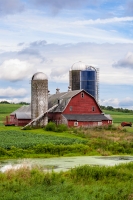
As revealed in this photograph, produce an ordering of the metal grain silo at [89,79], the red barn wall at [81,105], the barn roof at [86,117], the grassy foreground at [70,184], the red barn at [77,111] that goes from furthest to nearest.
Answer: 1. the metal grain silo at [89,79]
2. the red barn wall at [81,105]
3. the red barn at [77,111]
4. the barn roof at [86,117]
5. the grassy foreground at [70,184]

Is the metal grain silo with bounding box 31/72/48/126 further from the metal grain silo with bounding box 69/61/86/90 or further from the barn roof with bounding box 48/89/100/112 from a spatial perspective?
the metal grain silo with bounding box 69/61/86/90

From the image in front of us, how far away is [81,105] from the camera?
50.1 metres

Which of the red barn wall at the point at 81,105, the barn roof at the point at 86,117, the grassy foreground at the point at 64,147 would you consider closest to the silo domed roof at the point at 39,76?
the red barn wall at the point at 81,105

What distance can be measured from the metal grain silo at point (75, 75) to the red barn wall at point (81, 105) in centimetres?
682

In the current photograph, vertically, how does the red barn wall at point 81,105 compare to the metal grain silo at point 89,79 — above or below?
below

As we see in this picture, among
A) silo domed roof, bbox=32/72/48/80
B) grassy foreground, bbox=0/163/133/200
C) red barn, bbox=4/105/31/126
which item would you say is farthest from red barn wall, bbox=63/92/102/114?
grassy foreground, bbox=0/163/133/200

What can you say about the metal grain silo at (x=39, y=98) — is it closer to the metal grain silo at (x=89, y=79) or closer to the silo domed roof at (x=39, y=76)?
the silo domed roof at (x=39, y=76)

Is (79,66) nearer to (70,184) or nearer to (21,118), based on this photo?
(21,118)

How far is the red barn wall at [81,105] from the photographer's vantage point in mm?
49531

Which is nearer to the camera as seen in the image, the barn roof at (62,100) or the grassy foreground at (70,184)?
the grassy foreground at (70,184)

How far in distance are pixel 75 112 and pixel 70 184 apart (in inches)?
1315

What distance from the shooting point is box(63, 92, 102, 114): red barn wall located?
49.5m

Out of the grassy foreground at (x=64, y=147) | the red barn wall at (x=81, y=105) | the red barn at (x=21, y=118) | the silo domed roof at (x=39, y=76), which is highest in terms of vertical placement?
the silo domed roof at (x=39, y=76)

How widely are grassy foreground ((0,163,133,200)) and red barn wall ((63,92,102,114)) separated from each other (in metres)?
29.2
